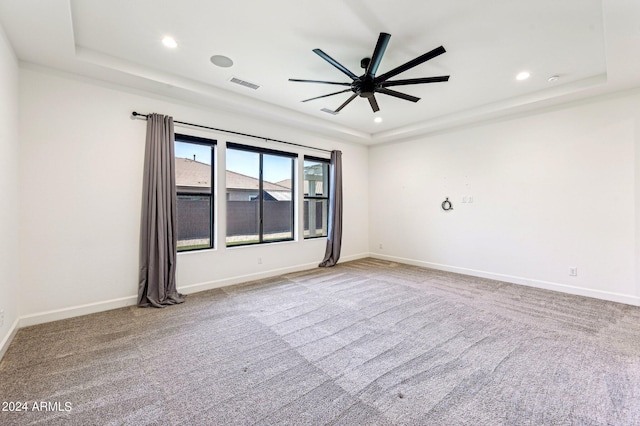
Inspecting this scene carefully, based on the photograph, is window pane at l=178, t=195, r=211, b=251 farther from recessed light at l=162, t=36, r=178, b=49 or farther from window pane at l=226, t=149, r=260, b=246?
recessed light at l=162, t=36, r=178, b=49

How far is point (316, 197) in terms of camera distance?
6.01 metres

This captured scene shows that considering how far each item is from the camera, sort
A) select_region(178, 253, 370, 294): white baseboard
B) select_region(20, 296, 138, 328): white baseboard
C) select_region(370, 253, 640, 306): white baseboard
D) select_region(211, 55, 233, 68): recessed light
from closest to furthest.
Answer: select_region(20, 296, 138, 328): white baseboard
select_region(211, 55, 233, 68): recessed light
select_region(370, 253, 640, 306): white baseboard
select_region(178, 253, 370, 294): white baseboard

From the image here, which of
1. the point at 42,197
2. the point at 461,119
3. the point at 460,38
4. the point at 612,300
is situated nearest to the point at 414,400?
the point at 460,38

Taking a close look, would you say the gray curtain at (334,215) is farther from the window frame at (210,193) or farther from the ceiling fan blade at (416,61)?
the ceiling fan blade at (416,61)

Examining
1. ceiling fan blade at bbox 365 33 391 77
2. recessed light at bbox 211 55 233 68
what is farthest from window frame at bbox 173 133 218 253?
ceiling fan blade at bbox 365 33 391 77

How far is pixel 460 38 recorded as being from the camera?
108 inches

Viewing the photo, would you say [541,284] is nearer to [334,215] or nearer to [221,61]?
[334,215]

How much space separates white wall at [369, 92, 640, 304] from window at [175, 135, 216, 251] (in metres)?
4.11

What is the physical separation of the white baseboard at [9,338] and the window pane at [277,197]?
3.18 meters

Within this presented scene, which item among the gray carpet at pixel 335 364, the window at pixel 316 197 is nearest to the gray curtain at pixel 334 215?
the window at pixel 316 197

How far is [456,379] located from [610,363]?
1.42 metres

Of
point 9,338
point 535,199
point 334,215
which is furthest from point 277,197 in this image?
point 535,199

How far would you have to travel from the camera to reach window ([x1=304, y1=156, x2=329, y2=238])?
19.1 ft

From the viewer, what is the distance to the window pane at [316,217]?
5859 mm
